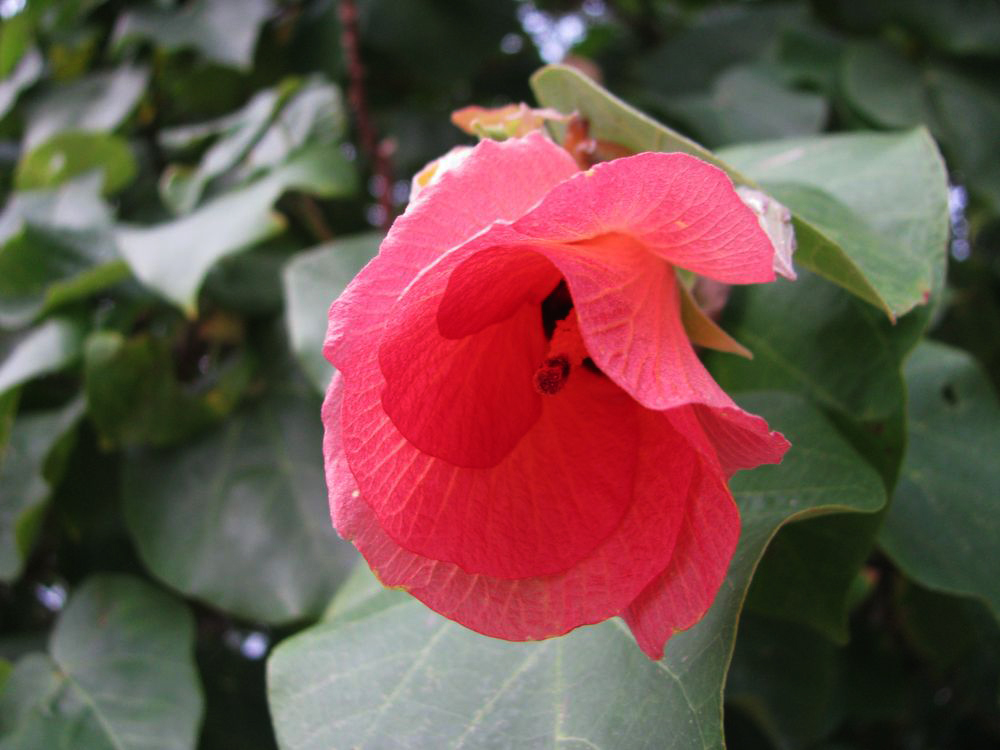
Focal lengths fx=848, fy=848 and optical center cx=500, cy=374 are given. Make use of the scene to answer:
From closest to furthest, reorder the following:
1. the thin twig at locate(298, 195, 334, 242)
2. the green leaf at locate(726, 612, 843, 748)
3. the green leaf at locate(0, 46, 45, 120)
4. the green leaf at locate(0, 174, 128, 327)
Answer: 1. the green leaf at locate(726, 612, 843, 748)
2. the green leaf at locate(0, 174, 128, 327)
3. the thin twig at locate(298, 195, 334, 242)
4. the green leaf at locate(0, 46, 45, 120)

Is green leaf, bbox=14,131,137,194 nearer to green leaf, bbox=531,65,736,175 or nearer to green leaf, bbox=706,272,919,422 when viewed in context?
green leaf, bbox=531,65,736,175

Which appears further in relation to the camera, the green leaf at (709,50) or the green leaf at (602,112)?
the green leaf at (709,50)

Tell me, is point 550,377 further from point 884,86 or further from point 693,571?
point 884,86

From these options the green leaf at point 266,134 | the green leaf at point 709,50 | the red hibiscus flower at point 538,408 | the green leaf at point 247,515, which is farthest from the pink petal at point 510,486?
the green leaf at point 709,50

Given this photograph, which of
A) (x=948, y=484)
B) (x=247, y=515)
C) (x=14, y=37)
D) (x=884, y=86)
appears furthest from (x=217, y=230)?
(x=884, y=86)

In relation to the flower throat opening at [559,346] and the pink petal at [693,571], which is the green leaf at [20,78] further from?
the pink petal at [693,571]

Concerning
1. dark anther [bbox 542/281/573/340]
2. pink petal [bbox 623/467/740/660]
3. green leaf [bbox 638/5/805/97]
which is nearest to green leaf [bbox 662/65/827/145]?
green leaf [bbox 638/5/805/97]

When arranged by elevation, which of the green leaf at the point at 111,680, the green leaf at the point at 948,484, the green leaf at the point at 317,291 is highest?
the green leaf at the point at 317,291

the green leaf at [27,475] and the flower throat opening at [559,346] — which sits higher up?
the flower throat opening at [559,346]
